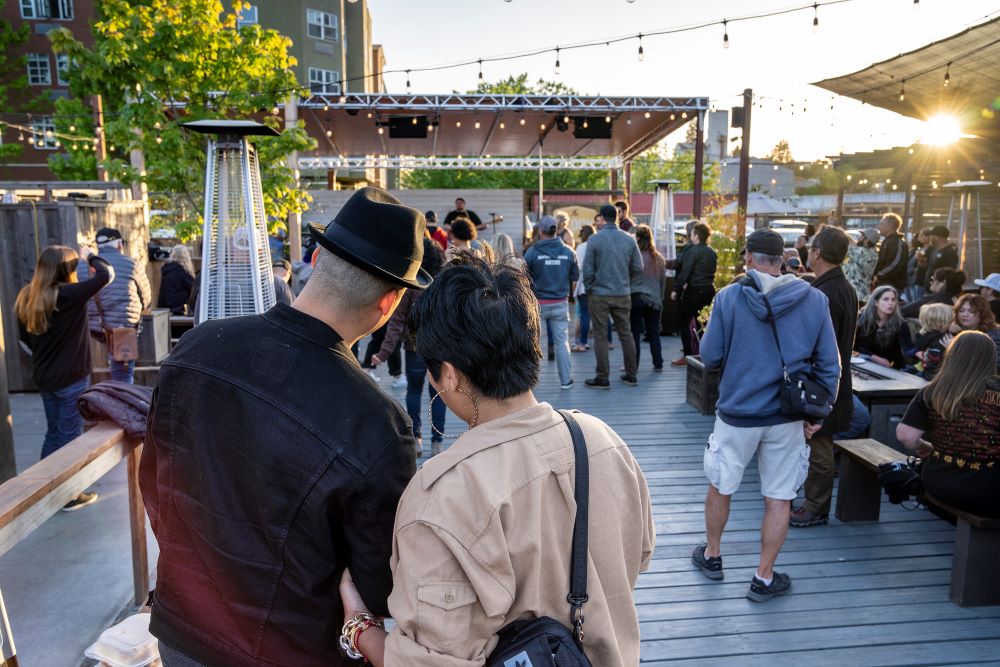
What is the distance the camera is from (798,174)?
73.9 meters

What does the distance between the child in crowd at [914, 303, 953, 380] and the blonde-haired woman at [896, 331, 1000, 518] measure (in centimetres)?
207

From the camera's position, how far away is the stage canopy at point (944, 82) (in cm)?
881

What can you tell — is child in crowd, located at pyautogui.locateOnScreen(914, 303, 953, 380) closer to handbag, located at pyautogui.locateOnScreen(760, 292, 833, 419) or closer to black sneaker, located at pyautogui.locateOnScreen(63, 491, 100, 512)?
handbag, located at pyautogui.locateOnScreen(760, 292, 833, 419)

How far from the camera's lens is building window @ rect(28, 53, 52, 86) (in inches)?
1280

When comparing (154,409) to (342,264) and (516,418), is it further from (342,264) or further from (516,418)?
(516,418)

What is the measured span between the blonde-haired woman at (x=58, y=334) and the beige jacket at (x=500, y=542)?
15.2 feet

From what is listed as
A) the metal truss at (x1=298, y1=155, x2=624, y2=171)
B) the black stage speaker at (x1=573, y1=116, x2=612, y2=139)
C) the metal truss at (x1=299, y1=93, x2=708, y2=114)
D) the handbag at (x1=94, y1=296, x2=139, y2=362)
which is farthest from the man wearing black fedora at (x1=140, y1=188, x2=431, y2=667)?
the metal truss at (x1=298, y1=155, x2=624, y2=171)

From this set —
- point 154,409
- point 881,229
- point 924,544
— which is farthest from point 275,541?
point 881,229

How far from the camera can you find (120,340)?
6105 mm

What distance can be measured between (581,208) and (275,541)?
21.8 metres

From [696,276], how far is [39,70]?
35.9 meters

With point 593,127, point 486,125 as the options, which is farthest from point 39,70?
point 593,127

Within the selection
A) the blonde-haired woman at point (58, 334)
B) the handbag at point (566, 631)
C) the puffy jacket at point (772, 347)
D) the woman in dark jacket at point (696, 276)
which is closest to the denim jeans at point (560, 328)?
the woman in dark jacket at point (696, 276)

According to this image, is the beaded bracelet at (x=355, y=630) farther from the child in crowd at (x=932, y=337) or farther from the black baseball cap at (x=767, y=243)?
the child in crowd at (x=932, y=337)
